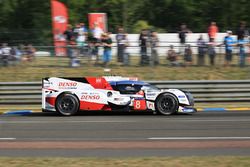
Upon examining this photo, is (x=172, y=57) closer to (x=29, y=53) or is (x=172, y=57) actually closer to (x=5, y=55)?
(x=29, y=53)

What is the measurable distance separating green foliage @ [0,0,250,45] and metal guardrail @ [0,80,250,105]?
28080 millimetres

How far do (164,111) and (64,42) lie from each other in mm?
7122

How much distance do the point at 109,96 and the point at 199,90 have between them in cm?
442

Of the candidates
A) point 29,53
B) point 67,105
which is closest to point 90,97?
point 67,105

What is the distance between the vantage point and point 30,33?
2308cm

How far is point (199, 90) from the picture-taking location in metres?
18.8

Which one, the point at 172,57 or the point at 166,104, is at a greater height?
the point at 172,57

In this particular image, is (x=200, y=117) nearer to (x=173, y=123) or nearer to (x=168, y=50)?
(x=173, y=123)

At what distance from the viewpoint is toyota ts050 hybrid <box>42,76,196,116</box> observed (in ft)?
51.1

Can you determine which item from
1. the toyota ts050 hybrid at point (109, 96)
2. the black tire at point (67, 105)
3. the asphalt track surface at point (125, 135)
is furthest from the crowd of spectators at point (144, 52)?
the black tire at point (67, 105)

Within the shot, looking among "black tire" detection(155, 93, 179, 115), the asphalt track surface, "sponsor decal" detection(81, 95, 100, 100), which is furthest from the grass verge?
"sponsor decal" detection(81, 95, 100, 100)

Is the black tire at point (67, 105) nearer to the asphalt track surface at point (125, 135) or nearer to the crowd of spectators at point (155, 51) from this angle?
the asphalt track surface at point (125, 135)

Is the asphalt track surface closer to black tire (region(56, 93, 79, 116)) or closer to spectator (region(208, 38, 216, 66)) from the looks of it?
black tire (region(56, 93, 79, 116))

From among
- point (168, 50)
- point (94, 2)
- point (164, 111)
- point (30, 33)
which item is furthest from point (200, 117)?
point (94, 2)
